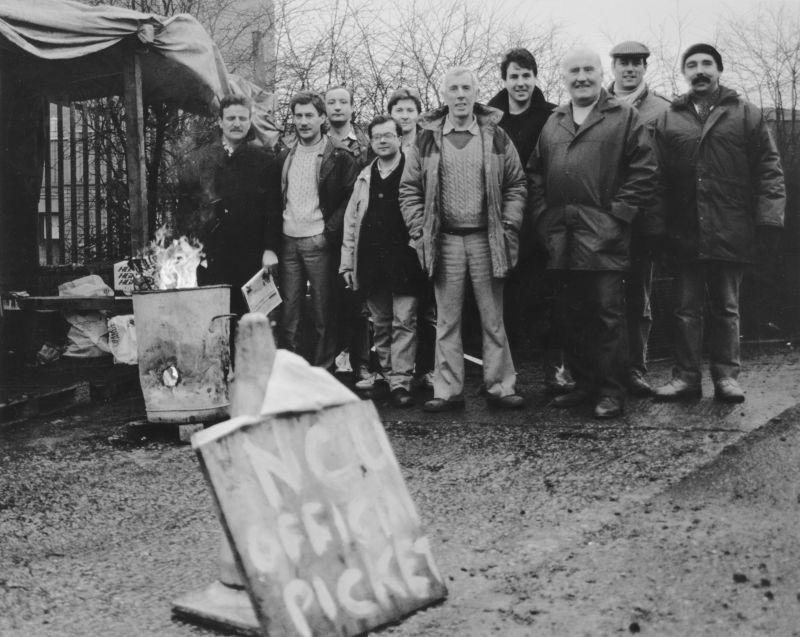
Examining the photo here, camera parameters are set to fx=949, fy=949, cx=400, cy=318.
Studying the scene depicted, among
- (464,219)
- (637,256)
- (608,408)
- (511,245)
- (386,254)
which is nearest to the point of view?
(608,408)

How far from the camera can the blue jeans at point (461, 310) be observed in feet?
20.5

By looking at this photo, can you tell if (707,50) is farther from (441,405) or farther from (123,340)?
(123,340)

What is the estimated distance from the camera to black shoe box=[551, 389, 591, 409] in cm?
622

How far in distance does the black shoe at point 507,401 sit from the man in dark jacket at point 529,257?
48 centimetres

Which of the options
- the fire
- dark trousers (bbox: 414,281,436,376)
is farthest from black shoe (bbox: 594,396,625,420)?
the fire

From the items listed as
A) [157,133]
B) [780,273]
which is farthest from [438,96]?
[780,273]

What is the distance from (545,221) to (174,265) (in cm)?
243

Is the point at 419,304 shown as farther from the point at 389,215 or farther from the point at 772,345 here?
the point at 772,345

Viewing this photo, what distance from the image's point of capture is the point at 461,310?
6.37m

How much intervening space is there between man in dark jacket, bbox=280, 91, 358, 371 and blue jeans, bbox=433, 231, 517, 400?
1061 mm

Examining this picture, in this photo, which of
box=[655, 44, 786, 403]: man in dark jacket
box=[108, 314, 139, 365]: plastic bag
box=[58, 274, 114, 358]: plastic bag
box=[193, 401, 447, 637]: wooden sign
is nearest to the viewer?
box=[193, 401, 447, 637]: wooden sign

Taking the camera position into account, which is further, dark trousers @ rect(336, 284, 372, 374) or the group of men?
dark trousers @ rect(336, 284, 372, 374)

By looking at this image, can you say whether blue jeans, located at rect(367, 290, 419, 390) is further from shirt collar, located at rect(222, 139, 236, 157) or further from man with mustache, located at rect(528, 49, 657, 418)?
shirt collar, located at rect(222, 139, 236, 157)

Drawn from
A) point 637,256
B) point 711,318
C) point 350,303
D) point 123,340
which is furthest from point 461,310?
point 123,340
